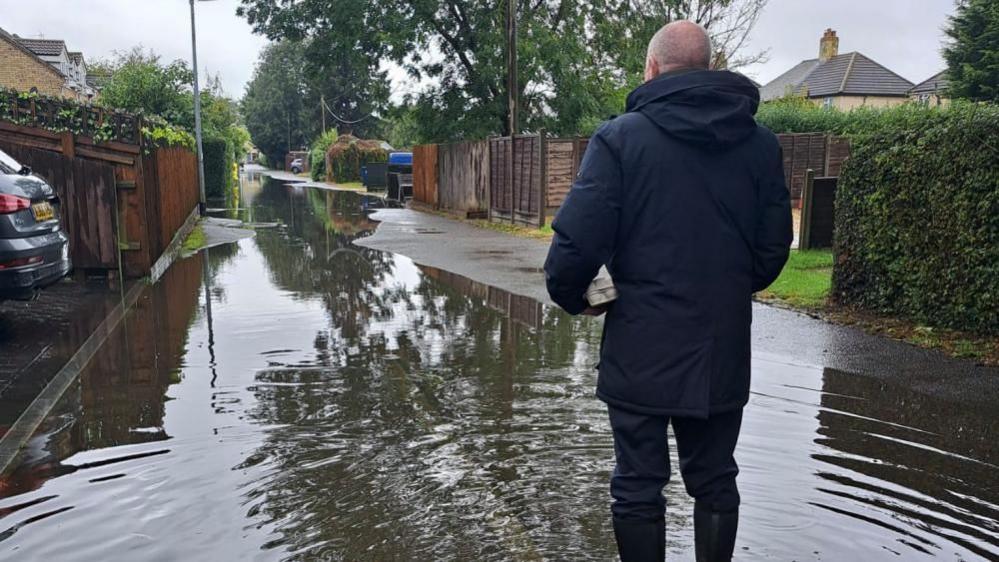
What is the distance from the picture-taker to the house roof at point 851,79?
2047 inches

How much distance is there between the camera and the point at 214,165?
31.5m

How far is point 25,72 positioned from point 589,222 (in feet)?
170

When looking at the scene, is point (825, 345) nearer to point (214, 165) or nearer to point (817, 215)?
point (817, 215)

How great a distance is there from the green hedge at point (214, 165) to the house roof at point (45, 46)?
93.6 ft

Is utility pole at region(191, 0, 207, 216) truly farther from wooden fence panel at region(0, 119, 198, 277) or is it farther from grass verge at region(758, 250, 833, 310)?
grass verge at region(758, 250, 833, 310)

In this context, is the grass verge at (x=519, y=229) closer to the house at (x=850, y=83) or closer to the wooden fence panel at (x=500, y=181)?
the wooden fence panel at (x=500, y=181)

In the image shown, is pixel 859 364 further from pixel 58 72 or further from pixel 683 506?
pixel 58 72

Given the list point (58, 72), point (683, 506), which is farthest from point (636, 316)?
point (58, 72)

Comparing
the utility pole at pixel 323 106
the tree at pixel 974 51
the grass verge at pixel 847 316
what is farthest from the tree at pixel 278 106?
the grass verge at pixel 847 316

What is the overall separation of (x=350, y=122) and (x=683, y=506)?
75.8 metres

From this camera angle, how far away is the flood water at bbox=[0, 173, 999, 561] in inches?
140

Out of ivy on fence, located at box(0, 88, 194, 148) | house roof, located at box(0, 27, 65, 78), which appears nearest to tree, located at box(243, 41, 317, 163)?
house roof, located at box(0, 27, 65, 78)

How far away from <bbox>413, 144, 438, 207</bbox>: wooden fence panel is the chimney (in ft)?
130

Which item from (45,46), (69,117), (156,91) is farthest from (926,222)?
(45,46)
